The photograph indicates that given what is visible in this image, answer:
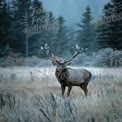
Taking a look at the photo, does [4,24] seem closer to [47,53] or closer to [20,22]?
[20,22]

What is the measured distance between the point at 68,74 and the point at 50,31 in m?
0.54

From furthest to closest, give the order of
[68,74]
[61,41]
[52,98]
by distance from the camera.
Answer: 1. [68,74]
2. [61,41]
3. [52,98]

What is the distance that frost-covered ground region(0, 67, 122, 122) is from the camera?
2.57 meters

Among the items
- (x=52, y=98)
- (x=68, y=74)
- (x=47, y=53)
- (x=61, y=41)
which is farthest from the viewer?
(x=68, y=74)

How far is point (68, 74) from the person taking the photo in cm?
372

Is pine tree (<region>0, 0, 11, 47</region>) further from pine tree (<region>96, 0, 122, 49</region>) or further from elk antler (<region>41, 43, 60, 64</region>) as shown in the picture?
pine tree (<region>96, 0, 122, 49</region>)

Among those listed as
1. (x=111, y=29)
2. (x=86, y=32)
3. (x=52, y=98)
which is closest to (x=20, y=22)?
(x=86, y=32)

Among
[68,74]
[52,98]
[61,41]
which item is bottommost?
[52,98]

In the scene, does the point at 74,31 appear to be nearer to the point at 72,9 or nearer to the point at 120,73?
the point at 72,9

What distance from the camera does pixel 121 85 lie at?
131 inches

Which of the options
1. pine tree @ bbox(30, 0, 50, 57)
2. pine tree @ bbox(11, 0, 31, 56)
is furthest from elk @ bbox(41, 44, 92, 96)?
pine tree @ bbox(11, 0, 31, 56)

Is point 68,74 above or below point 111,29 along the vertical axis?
below

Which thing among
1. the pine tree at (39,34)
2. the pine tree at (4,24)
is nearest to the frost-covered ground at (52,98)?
the pine tree at (39,34)

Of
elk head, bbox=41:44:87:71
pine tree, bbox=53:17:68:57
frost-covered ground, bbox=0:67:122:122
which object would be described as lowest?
frost-covered ground, bbox=0:67:122:122
